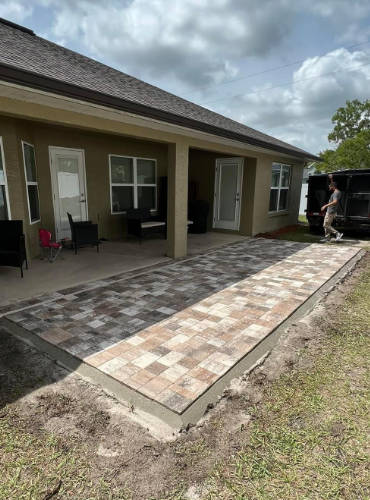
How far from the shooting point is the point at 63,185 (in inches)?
292

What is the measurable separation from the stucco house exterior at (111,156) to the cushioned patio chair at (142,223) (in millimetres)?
413

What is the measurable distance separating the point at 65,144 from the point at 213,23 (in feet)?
28.8

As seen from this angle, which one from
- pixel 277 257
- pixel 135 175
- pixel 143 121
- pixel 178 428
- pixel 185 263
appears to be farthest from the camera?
pixel 135 175

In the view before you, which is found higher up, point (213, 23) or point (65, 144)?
point (213, 23)

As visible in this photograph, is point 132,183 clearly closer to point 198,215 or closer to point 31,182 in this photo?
point 198,215

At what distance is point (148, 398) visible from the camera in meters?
2.29

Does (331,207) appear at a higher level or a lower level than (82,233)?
higher

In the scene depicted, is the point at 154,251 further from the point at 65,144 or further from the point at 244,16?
the point at 244,16

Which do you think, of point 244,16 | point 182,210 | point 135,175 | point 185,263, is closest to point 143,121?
point 182,210

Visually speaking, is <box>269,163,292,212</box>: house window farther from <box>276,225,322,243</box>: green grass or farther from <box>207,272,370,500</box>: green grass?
<box>207,272,370,500</box>: green grass

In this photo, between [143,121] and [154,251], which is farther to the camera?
[154,251]

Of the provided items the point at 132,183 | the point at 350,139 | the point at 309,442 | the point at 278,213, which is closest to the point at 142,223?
the point at 132,183

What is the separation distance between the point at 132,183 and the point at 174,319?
6379 millimetres

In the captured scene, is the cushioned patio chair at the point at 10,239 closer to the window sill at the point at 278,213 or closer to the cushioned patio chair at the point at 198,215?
the cushioned patio chair at the point at 198,215
